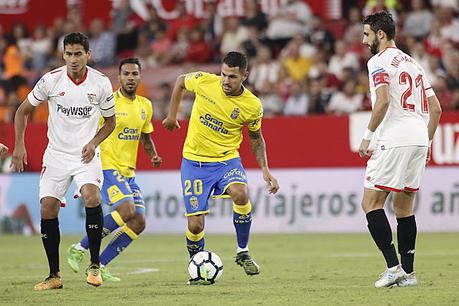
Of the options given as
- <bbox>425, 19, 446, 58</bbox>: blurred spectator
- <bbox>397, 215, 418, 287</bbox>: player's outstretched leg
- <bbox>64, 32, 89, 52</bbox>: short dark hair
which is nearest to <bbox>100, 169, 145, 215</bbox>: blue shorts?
<bbox>64, 32, 89, 52</bbox>: short dark hair

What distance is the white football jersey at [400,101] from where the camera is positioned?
9.42 metres

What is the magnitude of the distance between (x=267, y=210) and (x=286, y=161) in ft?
2.94

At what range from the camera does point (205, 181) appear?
35.3ft

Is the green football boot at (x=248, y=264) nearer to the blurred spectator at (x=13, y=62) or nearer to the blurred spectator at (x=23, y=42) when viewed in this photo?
the blurred spectator at (x=13, y=62)

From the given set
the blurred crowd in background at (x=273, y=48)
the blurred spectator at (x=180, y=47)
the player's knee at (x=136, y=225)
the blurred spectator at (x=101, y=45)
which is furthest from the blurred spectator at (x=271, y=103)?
the player's knee at (x=136, y=225)

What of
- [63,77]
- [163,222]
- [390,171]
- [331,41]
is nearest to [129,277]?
[63,77]

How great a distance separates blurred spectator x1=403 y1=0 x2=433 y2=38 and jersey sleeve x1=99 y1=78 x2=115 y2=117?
1175 centimetres

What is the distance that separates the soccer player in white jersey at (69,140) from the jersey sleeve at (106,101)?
12 millimetres

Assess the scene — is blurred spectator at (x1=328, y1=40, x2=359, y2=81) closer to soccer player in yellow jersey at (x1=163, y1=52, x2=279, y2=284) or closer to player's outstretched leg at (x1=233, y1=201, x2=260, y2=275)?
soccer player in yellow jersey at (x1=163, y1=52, x2=279, y2=284)

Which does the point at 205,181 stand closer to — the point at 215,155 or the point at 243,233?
the point at 215,155

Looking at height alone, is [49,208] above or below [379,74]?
below

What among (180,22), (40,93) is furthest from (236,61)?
(180,22)

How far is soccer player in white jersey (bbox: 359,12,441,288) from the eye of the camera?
30.9ft

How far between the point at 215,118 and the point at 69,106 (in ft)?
5.19
